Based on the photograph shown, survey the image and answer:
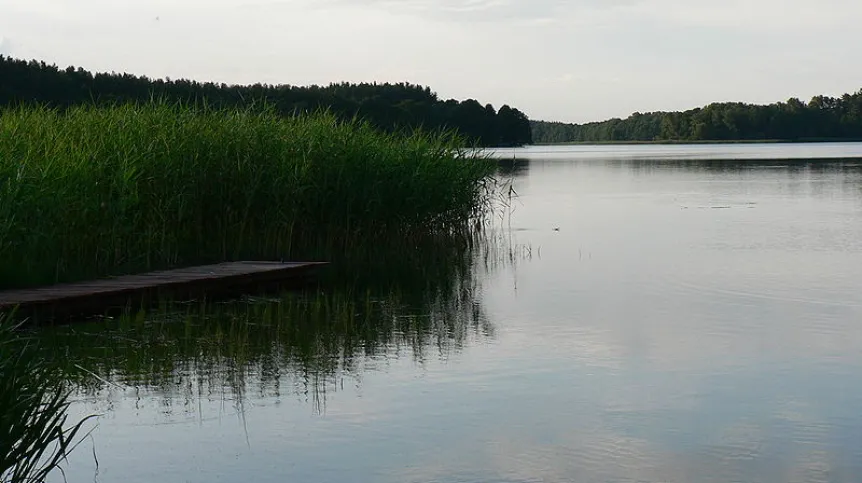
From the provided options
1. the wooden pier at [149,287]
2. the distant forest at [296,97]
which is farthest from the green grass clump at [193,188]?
the distant forest at [296,97]

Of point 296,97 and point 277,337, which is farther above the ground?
point 296,97

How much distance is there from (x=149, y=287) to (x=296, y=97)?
5113 cm

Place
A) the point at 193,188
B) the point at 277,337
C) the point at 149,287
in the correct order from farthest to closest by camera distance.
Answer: the point at 193,188, the point at 149,287, the point at 277,337

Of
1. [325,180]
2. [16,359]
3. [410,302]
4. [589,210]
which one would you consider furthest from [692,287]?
[589,210]

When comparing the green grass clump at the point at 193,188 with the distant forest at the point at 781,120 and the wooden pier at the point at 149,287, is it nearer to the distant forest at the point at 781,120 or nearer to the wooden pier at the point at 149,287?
the wooden pier at the point at 149,287

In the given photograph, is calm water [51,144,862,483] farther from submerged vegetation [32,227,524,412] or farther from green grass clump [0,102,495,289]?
green grass clump [0,102,495,289]

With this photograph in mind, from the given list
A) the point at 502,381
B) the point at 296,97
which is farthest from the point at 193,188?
the point at 296,97

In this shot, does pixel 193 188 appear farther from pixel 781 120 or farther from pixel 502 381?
pixel 781 120

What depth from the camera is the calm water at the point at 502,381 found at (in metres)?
6.03

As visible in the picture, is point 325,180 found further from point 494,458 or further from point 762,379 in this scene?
point 494,458

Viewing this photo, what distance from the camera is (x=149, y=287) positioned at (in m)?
10.9

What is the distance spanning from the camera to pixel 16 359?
4.68 metres

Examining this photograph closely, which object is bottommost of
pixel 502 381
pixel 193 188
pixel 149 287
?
pixel 502 381

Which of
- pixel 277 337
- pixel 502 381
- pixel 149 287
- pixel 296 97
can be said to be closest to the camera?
pixel 502 381
